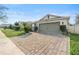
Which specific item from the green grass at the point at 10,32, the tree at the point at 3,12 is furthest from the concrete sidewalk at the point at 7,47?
the tree at the point at 3,12

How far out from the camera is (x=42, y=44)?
3.53m

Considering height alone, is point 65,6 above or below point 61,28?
above

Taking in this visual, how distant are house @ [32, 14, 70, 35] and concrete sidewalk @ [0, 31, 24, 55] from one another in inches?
13.8

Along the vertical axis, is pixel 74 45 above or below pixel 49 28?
below

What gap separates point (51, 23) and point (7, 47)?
621 mm

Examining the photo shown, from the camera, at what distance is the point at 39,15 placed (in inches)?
138

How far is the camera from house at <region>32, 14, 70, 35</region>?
3506mm

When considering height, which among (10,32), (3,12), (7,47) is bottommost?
(7,47)

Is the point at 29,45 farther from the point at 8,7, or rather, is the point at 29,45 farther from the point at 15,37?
the point at 8,7

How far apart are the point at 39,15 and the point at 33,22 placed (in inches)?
4.6

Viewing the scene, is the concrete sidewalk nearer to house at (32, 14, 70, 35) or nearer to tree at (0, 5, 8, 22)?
tree at (0, 5, 8, 22)

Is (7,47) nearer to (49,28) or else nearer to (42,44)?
(42,44)

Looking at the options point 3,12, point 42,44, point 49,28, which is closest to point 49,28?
point 49,28
